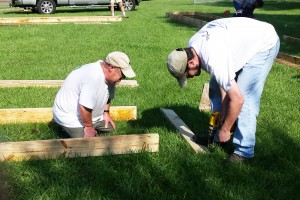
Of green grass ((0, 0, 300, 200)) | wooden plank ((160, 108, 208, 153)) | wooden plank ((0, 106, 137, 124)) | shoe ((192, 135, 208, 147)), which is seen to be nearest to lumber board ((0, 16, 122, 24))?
green grass ((0, 0, 300, 200))

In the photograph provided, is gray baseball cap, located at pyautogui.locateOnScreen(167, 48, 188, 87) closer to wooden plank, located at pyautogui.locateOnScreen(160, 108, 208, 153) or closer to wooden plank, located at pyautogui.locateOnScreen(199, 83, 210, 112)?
wooden plank, located at pyautogui.locateOnScreen(160, 108, 208, 153)

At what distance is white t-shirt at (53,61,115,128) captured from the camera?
4.23 m

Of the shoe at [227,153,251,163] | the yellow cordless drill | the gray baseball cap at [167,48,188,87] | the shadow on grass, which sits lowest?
the shadow on grass

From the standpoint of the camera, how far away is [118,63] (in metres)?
4.10

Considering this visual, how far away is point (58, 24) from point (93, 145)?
13901 mm

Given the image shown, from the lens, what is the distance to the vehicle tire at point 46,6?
21.9m

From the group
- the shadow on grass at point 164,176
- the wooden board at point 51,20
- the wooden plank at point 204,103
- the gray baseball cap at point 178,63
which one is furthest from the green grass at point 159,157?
the wooden board at point 51,20

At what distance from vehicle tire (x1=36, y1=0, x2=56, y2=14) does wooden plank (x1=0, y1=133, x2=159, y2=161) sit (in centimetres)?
1931

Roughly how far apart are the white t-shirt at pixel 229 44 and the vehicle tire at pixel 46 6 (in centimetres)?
1991

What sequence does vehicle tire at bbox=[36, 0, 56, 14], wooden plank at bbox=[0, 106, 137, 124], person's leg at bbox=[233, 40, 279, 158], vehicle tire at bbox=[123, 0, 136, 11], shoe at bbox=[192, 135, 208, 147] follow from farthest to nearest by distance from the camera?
1. vehicle tire at bbox=[123, 0, 136, 11]
2. vehicle tire at bbox=[36, 0, 56, 14]
3. wooden plank at bbox=[0, 106, 137, 124]
4. shoe at bbox=[192, 135, 208, 147]
5. person's leg at bbox=[233, 40, 279, 158]

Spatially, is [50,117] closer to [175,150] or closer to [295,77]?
[175,150]

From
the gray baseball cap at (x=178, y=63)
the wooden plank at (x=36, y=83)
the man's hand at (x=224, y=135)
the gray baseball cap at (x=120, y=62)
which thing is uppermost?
the gray baseball cap at (x=178, y=63)

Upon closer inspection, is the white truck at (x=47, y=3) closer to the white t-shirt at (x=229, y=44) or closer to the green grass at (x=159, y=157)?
the green grass at (x=159, y=157)

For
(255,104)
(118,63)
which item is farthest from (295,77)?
(118,63)
